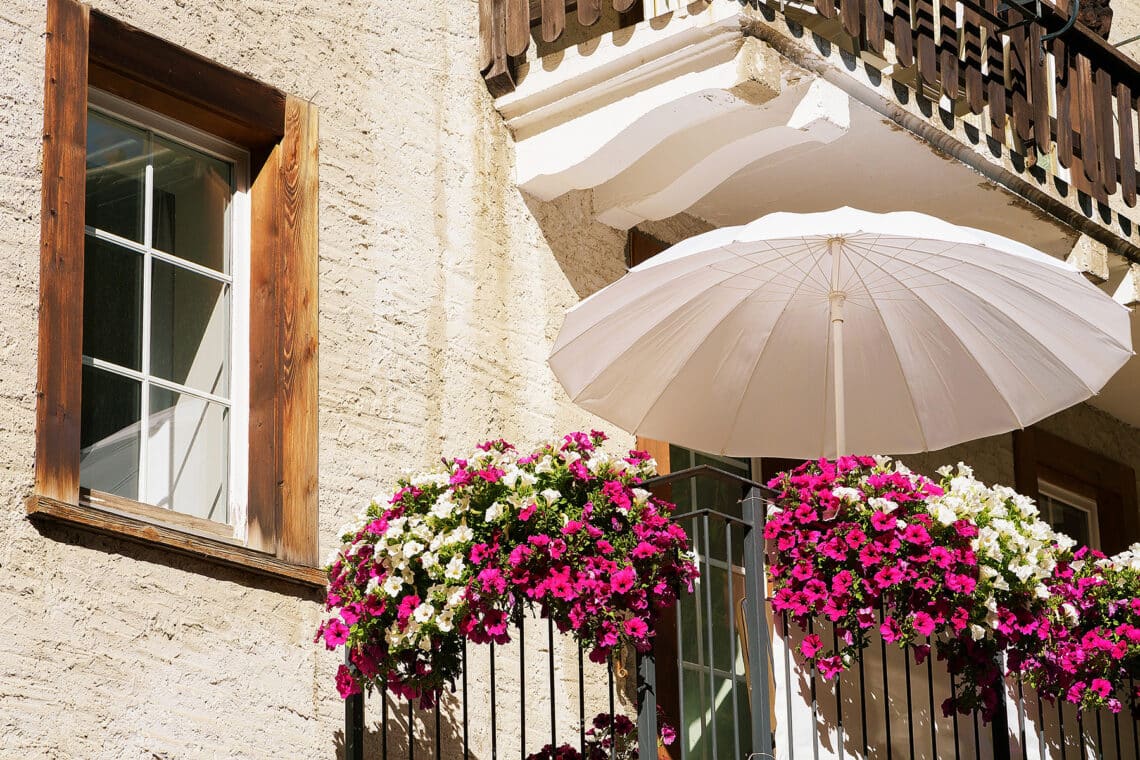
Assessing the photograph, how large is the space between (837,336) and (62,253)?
9.25ft

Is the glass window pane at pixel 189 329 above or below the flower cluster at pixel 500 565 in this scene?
above

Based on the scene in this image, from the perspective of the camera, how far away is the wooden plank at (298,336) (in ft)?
22.6

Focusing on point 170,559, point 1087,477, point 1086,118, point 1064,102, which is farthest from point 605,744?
point 1087,477

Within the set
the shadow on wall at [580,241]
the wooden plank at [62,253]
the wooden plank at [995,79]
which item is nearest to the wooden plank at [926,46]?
the wooden plank at [995,79]

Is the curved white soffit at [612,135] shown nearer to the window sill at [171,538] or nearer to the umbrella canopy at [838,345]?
the umbrella canopy at [838,345]

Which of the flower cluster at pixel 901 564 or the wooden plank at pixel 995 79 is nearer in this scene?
the flower cluster at pixel 901 564

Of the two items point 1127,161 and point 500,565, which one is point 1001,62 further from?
point 500,565

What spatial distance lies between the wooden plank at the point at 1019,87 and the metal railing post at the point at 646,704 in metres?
3.59

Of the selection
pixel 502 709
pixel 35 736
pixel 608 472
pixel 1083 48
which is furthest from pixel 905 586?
pixel 1083 48

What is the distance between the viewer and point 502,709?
732cm

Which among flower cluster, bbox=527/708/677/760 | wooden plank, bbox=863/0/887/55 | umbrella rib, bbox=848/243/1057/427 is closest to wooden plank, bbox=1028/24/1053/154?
wooden plank, bbox=863/0/887/55

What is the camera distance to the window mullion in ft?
22.0

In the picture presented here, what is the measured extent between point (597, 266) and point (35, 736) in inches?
139

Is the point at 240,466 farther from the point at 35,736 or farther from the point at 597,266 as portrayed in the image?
the point at 597,266
